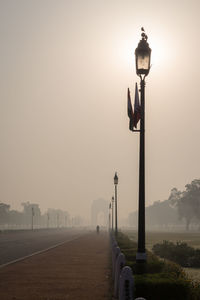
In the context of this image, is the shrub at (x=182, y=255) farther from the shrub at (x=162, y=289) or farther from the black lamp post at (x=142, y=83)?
the shrub at (x=162, y=289)

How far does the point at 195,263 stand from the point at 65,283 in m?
13.7

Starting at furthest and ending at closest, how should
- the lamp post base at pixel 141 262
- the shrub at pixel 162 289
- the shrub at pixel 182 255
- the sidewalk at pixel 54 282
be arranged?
the shrub at pixel 182 255
the sidewalk at pixel 54 282
the lamp post base at pixel 141 262
the shrub at pixel 162 289

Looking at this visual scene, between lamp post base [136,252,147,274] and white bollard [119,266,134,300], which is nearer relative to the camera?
white bollard [119,266,134,300]

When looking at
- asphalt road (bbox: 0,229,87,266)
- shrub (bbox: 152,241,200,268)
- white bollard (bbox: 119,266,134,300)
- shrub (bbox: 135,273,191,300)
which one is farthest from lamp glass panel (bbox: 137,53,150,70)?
shrub (bbox: 152,241,200,268)

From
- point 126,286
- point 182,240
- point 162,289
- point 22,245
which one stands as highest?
point 126,286

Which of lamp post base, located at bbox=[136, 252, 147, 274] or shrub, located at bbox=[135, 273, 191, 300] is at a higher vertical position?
lamp post base, located at bbox=[136, 252, 147, 274]

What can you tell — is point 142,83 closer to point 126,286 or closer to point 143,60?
point 143,60

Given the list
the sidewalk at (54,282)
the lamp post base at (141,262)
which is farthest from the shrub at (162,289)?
the sidewalk at (54,282)

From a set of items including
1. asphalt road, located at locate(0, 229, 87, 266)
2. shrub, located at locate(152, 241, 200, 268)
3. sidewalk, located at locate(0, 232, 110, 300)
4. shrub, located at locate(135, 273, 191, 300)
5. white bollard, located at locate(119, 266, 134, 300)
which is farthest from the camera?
asphalt road, located at locate(0, 229, 87, 266)

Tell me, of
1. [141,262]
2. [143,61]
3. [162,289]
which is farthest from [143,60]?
[162,289]

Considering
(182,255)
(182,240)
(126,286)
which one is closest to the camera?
(126,286)

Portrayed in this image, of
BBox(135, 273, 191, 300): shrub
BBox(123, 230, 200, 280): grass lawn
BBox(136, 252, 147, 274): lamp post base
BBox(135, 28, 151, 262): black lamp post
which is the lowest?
BBox(123, 230, 200, 280): grass lawn

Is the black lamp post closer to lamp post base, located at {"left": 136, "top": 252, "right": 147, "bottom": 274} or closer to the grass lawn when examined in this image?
lamp post base, located at {"left": 136, "top": 252, "right": 147, "bottom": 274}

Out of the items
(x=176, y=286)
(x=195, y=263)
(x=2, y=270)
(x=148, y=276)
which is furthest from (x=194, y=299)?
(x=195, y=263)
